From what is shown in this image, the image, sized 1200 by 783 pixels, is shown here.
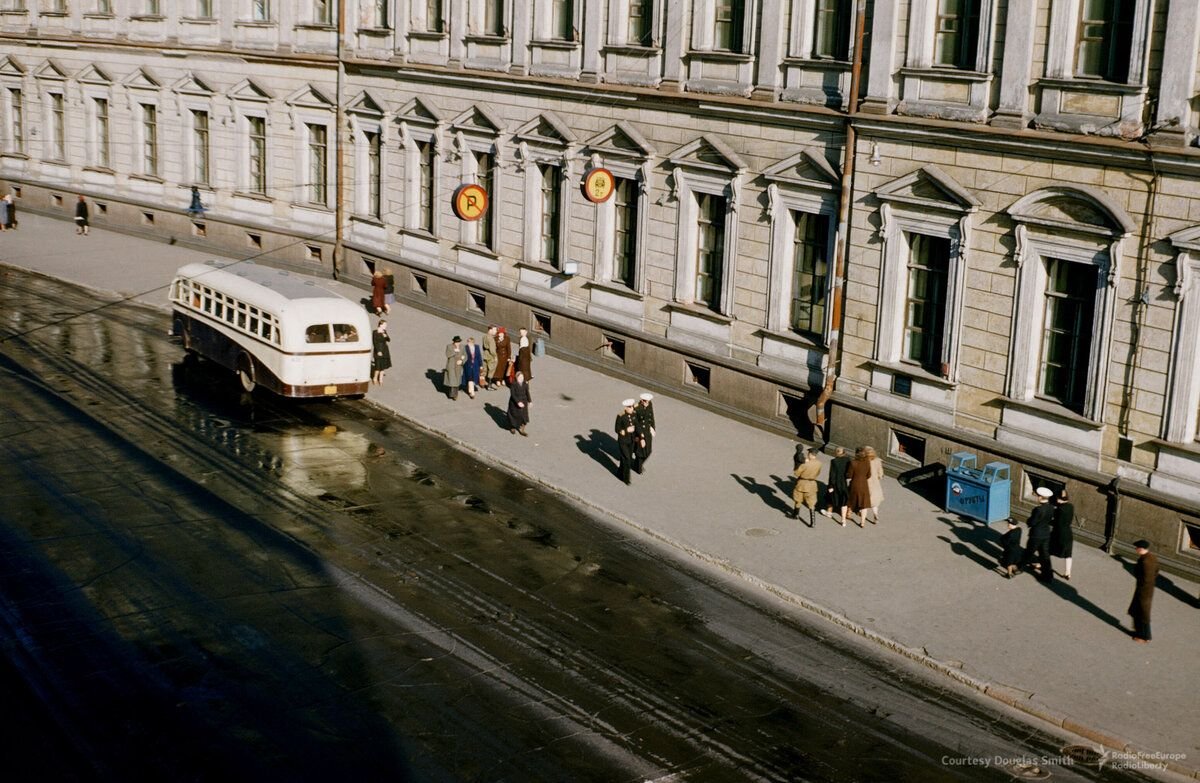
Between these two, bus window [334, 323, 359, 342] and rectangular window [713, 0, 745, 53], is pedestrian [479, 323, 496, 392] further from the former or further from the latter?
rectangular window [713, 0, 745, 53]

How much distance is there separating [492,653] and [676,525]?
6.52m

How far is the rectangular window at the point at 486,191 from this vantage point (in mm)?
38562

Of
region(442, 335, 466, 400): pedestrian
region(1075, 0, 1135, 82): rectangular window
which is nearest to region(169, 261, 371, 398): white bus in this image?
region(442, 335, 466, 400): pedestrian

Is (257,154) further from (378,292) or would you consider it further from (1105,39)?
(1105,39)

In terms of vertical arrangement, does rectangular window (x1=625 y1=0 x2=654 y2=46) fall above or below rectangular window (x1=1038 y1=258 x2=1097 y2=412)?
above

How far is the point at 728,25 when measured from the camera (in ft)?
103

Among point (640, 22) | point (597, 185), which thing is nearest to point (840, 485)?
point (597, 185)

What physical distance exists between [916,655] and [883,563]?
3.52 m

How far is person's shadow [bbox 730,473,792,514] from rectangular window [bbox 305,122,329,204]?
2216 centimetres

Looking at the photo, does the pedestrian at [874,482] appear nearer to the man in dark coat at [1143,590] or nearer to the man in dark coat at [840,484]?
the man in dark coat at [840,484]

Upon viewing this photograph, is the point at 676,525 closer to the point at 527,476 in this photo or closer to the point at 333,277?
the point at 527,476

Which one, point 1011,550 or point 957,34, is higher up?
point 957,34

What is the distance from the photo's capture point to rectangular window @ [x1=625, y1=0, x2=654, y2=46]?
33.2 m

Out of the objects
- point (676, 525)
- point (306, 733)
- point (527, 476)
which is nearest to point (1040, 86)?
point (676, 525)
